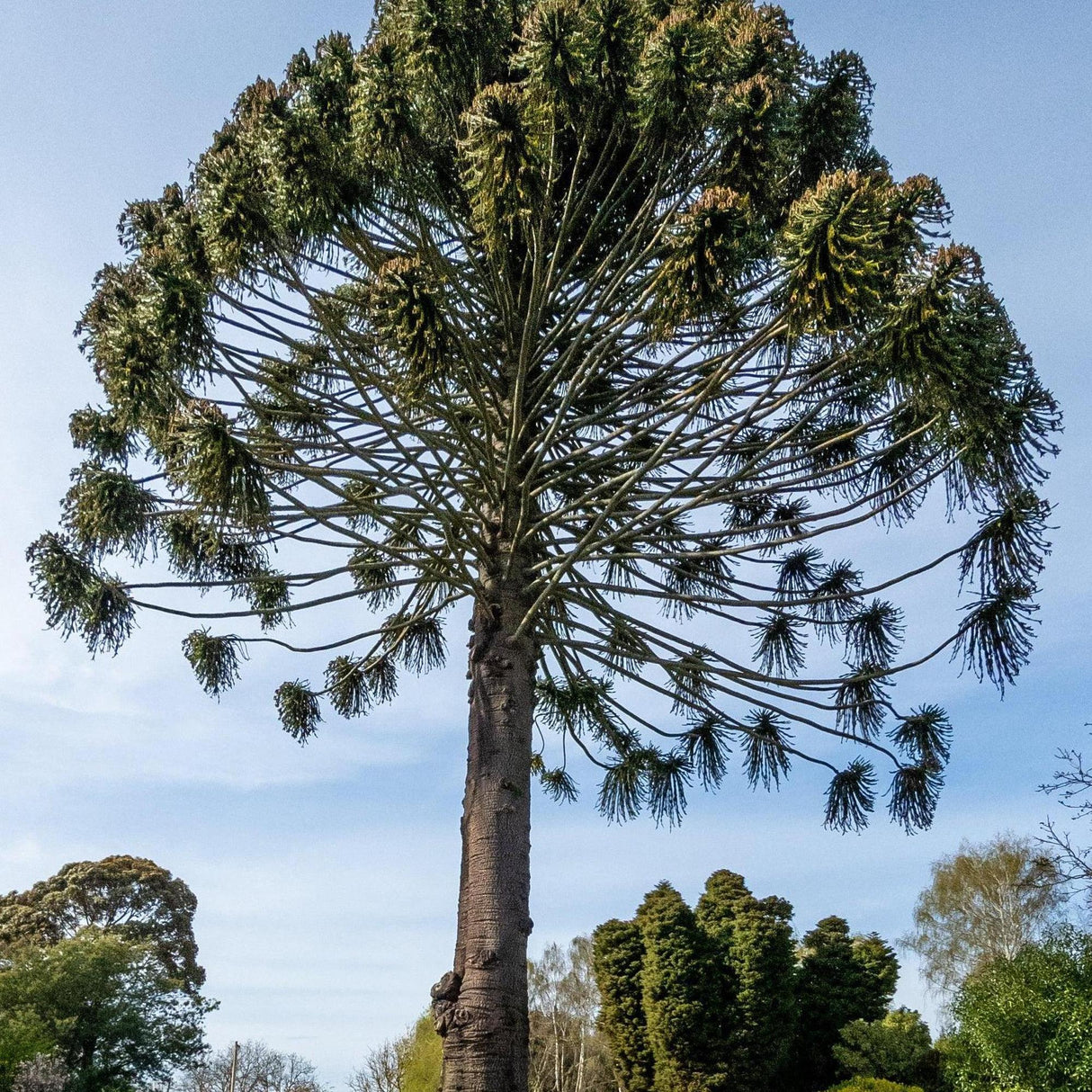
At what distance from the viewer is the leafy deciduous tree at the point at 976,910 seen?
89.5ft

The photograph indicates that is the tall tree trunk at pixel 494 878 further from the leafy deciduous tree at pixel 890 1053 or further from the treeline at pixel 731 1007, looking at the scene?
the leafy deciduous tree at pixel 890 1053

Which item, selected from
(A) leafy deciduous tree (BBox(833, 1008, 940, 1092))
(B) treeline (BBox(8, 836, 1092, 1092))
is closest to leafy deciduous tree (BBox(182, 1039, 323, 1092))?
(B) treeline (BBox(8, 836, 1092, 1092))

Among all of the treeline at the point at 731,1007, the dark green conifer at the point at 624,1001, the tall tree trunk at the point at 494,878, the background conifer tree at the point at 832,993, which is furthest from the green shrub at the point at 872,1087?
the tall tree trunk at the point at 494,878

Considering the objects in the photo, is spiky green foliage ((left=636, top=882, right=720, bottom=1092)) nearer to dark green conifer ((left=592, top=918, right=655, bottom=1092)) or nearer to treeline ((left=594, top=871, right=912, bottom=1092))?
treeline ((left=594, top=871, right=912, bottom=1092))

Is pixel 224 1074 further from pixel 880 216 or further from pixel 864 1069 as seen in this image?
pixel 880 216

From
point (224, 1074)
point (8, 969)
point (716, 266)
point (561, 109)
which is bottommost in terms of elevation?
point (224, 1074)

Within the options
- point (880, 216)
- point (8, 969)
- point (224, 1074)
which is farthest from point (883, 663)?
point (224, 1074)

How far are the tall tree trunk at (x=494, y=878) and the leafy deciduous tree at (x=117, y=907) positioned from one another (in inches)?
1105

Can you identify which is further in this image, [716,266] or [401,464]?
[401,464]

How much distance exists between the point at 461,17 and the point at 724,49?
1.95 m

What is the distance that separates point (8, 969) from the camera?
22484 millimetres

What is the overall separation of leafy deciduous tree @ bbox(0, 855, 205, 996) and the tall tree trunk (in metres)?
28.1

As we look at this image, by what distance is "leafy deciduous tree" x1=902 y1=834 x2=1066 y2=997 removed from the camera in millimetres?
27281

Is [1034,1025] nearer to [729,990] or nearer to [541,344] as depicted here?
[729,990]
